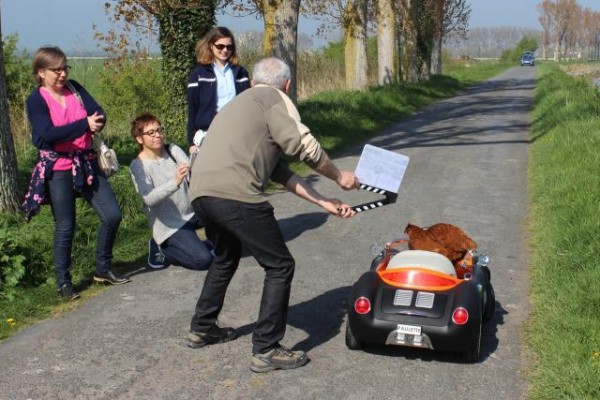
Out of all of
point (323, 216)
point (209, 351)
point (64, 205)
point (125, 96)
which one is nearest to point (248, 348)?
point (209, 351)

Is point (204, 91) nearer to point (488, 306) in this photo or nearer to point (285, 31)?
point (488, 306)

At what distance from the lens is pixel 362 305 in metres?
4.75

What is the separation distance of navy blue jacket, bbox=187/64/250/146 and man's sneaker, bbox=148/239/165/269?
115cm

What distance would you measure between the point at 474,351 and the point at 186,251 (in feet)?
9.51

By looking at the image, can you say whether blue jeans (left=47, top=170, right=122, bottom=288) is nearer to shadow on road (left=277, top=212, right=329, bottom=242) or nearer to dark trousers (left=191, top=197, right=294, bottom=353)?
dark trousers (left=191, top=197, right=294, bottom=353)

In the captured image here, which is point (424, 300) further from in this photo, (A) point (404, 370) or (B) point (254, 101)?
(B) point (254, 101)

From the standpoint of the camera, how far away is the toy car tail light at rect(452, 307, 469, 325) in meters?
4.58

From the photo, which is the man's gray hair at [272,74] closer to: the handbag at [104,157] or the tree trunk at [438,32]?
the handbag at [104,157]

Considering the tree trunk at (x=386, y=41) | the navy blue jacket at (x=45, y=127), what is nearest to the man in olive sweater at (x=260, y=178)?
the navy blue jacket at (x=45, y=127)

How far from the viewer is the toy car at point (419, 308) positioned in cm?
460

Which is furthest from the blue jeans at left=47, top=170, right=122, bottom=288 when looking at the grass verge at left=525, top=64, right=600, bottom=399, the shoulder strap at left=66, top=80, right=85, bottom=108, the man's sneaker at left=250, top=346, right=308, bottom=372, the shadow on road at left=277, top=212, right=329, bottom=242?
the grass verge at left=525, top=64, right=600, bottom=399

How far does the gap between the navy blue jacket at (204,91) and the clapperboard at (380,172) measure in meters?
2.65

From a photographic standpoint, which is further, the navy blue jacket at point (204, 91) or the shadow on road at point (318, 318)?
the navy blue jacket at point (204, 91)

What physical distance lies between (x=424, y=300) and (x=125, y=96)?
12207mm
